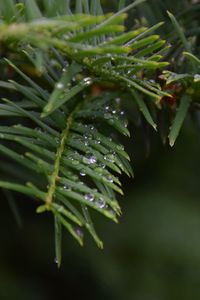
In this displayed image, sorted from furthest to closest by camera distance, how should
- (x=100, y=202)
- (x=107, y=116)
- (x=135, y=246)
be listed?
(x=135, y=246), (x=107, y=116), (x=100, y=202)

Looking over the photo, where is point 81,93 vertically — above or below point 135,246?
above

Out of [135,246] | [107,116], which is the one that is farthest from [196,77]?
[135,246]

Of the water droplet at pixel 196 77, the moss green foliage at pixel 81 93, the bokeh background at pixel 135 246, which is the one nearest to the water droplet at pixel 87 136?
the moss green foliage at pixel 81 93

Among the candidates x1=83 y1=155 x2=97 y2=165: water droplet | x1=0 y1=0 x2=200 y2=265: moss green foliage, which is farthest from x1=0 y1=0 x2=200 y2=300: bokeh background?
x1=83 y1=155 x2=97 y2=165: water droplet

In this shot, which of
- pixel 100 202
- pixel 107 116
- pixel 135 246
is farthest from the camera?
pixel 135 246

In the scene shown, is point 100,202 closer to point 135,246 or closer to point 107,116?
point 107,116

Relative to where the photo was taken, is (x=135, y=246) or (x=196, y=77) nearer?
(x=196, y=77)

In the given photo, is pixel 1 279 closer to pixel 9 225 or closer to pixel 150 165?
pixel 9 225
